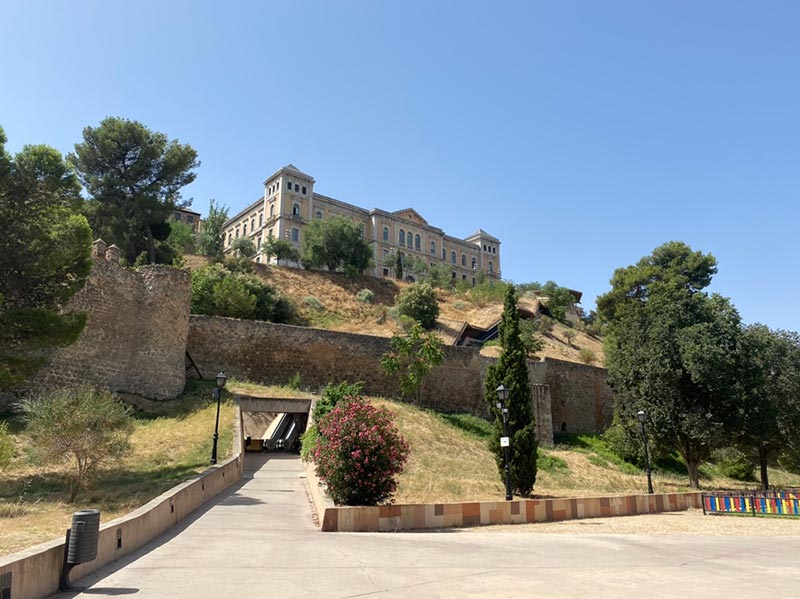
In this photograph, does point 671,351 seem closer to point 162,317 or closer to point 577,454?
point 577,454

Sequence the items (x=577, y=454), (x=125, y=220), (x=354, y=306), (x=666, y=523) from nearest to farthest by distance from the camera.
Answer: (x=666, y=523), (x=577, y=454), (x=125, y=220), (x=354, y=306)

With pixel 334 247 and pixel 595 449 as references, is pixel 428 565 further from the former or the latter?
pixel 334 247

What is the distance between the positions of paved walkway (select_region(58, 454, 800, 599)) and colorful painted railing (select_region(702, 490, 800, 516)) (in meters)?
6.31

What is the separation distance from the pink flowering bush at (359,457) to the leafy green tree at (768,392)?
18.4m

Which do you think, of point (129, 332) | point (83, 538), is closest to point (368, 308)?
point (129, 332)

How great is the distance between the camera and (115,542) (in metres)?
7.29

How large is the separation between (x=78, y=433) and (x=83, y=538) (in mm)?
8010

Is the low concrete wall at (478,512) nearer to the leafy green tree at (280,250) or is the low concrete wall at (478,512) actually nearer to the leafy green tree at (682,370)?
the leafy green tree at (682,370)

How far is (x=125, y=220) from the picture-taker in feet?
138

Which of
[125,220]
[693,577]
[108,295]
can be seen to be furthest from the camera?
[125,220]

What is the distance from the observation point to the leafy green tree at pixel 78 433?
12.6 meters

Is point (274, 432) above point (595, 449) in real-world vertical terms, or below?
above

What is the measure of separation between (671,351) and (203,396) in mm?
21839

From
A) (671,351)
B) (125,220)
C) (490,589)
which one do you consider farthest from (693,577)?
(125,220)
